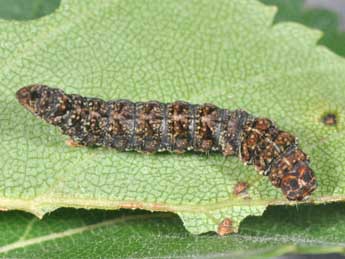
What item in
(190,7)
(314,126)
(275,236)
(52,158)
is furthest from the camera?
(190,7)

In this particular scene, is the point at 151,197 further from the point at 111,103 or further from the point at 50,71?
the point at 50,71

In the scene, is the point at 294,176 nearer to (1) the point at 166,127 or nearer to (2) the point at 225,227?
(2) the point at 225,227

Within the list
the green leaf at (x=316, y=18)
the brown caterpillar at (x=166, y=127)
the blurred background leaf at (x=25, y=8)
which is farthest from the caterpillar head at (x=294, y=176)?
the blurred background leaf at (x=25, y=8)

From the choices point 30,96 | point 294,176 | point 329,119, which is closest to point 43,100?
point 30,96

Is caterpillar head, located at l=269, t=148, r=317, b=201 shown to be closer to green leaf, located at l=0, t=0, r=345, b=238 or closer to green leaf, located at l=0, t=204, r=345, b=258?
green leaf, located at l=0, t=0, r=345, b=238

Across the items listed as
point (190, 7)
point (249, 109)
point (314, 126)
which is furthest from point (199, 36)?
point (314, 126)

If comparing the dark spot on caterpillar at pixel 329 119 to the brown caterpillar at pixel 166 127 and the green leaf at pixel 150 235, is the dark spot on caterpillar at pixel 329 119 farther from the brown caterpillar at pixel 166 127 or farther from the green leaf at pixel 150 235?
the green leaf at pixel 150 235
